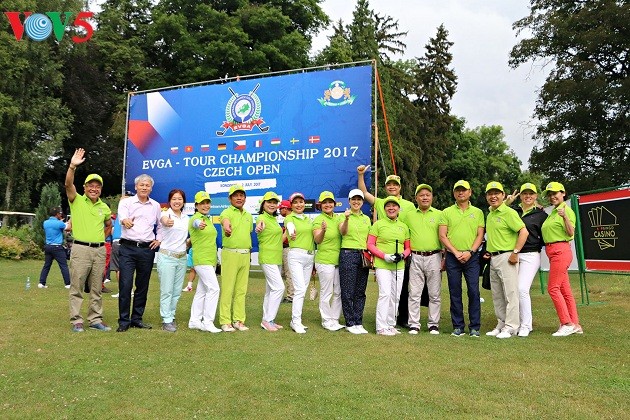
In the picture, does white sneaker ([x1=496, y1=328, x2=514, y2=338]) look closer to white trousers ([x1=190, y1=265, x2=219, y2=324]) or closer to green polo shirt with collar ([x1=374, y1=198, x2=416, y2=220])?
green polo shirt with collar ([x1=374, y1=198, x2=416, y2=220])

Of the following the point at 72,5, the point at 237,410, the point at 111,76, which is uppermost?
the point at 72,5

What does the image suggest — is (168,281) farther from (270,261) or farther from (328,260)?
(328,260)

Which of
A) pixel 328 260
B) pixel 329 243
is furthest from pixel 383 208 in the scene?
pixel 328 260

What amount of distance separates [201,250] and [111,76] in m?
26.8

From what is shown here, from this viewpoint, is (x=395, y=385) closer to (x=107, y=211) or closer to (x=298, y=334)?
(x=298, y=334)

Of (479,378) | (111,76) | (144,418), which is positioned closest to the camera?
(144,418)

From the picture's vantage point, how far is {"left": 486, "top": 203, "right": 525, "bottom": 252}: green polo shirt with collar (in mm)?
6305

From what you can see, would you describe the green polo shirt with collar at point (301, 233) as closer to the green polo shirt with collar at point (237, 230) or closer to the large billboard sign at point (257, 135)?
the green polo shirt with collar at point (237, 230)

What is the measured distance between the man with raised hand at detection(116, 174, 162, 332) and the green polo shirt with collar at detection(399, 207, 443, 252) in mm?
2968

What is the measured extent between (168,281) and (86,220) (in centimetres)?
113

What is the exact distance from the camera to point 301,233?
6.81 m

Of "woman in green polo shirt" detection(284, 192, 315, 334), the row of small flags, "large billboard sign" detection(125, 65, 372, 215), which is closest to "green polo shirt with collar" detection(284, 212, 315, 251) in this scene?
"woman in green polo shirt" detection(284, 192, 315, 334)

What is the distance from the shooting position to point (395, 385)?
427cm

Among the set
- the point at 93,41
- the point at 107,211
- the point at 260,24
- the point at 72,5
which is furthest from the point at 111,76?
the point at 107,211
